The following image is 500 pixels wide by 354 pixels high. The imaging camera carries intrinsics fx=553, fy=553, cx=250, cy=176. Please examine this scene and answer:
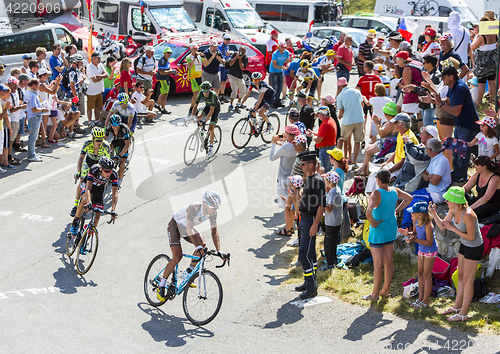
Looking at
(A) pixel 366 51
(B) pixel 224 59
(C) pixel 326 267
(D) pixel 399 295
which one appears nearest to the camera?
(D) pixel 399 295

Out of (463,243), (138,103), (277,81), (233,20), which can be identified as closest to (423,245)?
(463,243)

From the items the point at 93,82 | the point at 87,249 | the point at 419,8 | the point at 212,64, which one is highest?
the point at 419,8

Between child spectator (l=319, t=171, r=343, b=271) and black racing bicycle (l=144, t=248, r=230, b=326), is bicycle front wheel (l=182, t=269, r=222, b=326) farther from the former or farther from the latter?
child spectator (l=319, t=171, r=343, b=271)

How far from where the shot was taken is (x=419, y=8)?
104ft

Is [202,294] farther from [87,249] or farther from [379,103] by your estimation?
[379,103]

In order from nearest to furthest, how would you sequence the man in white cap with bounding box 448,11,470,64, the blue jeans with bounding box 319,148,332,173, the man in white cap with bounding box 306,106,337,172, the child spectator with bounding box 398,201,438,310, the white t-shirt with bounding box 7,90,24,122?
the child spectator with bounding box 398,201,438,310 < the man in white cap with bounding box 306,106,337,172 < the blue jeans with bounding box 319,148,332,173 < the white t-shirt with bounding box 7,90,24,122 < the man in white cap with bounding box 448,11,470,64

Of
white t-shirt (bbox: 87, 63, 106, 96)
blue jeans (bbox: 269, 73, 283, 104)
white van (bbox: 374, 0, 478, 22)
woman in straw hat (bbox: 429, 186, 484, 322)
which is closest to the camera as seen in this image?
woman in straw hat (bbox: 429, 186, 484, 322)

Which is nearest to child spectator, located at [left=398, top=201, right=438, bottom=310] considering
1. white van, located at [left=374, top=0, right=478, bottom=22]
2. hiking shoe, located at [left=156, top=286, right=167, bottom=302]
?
hiking shoe, located at [left=156, top=286, right=167, bottom=302]

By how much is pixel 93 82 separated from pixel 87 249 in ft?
25.6

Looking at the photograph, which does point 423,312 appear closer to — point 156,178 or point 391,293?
point 391,293

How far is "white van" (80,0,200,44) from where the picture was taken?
70.9ft

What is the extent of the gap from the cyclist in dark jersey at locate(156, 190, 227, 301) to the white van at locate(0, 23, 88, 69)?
1152 cm

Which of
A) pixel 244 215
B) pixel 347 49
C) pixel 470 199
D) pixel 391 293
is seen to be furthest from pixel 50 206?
pixel 347 49

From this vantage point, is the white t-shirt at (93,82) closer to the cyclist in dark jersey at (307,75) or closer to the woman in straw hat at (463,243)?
the cyclist in dark jersey at (307,75)
